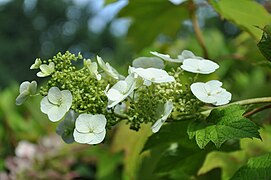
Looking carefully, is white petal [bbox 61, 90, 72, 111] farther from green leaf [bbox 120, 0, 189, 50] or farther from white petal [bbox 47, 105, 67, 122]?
green leaf [bbox 120, 0, 189, 50]

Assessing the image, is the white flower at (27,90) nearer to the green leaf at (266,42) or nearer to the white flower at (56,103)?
the white flower at (56,103)

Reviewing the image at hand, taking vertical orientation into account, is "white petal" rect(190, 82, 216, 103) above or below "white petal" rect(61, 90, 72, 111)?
below

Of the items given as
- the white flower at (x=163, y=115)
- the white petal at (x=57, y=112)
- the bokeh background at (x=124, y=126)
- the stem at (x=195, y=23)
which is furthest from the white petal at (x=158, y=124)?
the stem at (x=195, y=23)

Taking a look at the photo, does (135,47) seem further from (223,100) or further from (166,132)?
(223,100)

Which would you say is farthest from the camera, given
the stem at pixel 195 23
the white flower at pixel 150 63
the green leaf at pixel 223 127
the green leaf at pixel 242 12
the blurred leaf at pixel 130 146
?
the stem at pixel 195 23

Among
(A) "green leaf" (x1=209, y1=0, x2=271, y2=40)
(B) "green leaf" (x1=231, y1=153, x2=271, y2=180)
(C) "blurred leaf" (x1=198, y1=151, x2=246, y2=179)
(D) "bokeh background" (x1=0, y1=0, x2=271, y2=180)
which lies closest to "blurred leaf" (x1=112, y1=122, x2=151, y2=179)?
(D) "bokeh background" (x1=0, y1=0, x2=271, y2=180)

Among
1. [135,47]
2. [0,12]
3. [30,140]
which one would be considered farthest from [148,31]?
[0,12]
